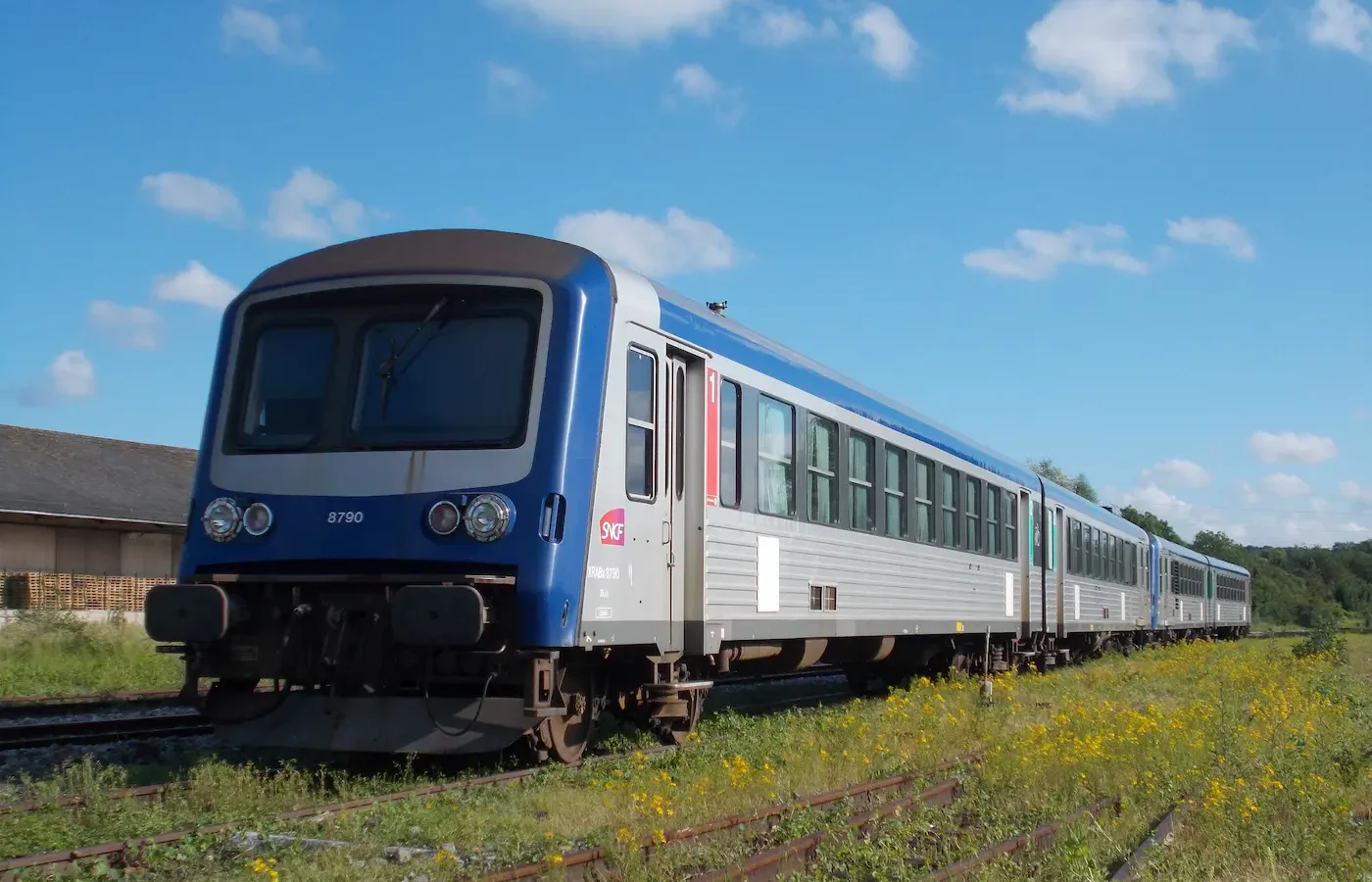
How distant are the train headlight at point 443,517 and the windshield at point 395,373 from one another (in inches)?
14.5

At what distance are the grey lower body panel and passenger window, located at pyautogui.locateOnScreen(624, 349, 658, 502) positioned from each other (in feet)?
5.21

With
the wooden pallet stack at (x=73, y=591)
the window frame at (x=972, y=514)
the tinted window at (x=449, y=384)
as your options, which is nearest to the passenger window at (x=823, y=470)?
the tinted window at (x=449, y=384)

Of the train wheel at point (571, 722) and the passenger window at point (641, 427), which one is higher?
the passenger window at point (641, 427)

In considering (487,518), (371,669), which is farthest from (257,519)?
(487,518)

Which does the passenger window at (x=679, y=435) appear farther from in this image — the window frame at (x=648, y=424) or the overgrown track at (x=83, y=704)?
the overgrown track at (x=83, y=704)

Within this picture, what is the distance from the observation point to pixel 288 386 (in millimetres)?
8320

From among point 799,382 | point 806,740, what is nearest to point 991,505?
point 799,382

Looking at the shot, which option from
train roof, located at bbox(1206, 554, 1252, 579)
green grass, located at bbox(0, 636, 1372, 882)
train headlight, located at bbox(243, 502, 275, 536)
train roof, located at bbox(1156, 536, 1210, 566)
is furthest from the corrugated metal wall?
train roof, located at bbox(1206, 554, 1252, 579)

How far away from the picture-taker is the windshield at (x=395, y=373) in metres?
7.84

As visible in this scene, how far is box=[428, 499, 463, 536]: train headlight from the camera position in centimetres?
759

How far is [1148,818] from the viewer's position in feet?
23.6

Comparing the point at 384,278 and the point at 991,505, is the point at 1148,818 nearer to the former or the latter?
the point at 384,278

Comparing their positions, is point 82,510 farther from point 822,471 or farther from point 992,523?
point 822,471

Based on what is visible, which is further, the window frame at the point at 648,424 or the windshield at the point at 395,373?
the window frame at the point at 648,424
